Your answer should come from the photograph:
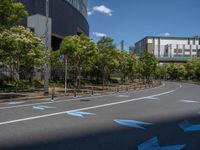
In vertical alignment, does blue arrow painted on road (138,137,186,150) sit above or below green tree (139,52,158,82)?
below

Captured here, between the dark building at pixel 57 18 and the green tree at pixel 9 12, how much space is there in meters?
16.6

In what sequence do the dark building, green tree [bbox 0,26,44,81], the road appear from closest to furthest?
the road, green tree [bbox 0,26,44,81], the dark building

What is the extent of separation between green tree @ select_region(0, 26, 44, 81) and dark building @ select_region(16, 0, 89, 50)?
36.8ft

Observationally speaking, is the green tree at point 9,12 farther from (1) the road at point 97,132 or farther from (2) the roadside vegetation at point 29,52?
(1) the road at point 97,132

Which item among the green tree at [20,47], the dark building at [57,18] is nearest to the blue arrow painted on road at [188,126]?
the green tree at [20,47]

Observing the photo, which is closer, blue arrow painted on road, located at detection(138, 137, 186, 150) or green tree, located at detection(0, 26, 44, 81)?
blue arrow painted on road, located at detection(138, 137, 186, 150)

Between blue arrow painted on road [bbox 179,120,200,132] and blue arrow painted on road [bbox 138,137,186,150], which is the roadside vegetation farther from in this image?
blue arrow painted on road [bbox 138,137,186,150]

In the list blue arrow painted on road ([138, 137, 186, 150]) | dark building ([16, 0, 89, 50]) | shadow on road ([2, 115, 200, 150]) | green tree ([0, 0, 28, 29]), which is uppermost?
dark building ([16, 0, 89, 50])

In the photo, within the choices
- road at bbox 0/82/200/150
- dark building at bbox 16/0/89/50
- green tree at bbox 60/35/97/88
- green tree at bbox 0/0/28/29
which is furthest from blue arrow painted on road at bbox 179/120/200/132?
dark building at bbox 16/0/89/50

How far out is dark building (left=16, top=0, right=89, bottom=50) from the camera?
40188mm

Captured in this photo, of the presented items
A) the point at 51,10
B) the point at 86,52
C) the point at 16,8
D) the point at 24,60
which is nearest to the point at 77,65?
the point at 86,52

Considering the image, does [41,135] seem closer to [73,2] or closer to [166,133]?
[166,133]

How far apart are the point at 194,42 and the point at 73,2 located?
382 feet

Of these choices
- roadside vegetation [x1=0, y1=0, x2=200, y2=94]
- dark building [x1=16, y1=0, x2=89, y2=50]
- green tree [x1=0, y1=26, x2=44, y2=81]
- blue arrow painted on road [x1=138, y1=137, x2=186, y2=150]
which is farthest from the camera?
dark building [x1=16, y1=0, x2=89, y2=50]
